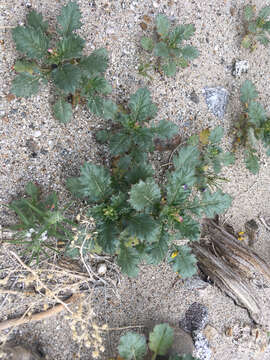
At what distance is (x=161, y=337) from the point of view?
2469 millimetres

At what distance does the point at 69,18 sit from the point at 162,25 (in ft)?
2.33

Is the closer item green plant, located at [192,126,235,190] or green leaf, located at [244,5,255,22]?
green plant, located at [192,126,235,190]

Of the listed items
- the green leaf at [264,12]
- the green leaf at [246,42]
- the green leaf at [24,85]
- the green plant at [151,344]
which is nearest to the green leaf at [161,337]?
the green plant at [151,344]

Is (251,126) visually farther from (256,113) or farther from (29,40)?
(29,40)

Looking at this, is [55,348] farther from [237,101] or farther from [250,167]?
[237,101]

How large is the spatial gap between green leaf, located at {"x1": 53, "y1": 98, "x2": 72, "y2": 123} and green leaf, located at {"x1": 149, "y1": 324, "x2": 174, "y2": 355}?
1633mm

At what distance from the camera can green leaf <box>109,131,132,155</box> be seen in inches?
97.0

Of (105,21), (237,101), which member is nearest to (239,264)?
(237,101)

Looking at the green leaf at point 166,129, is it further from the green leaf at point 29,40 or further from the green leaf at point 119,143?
the green leaf at point 29,40

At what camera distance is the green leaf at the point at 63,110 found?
7.91 ft

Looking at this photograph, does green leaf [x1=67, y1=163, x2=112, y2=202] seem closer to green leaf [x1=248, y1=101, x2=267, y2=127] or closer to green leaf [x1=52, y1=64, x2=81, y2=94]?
green leaf [x1=52, y1=64, x2=81, y2=94]

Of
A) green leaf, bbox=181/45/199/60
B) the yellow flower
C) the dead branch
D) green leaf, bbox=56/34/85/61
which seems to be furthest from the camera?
green leaf, bbox=181/45/199/60

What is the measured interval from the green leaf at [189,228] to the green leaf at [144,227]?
167mm

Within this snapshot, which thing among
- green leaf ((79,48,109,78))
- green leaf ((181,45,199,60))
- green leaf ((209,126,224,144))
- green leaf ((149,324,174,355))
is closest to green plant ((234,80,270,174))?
green leaf ((209,126,224,144))
